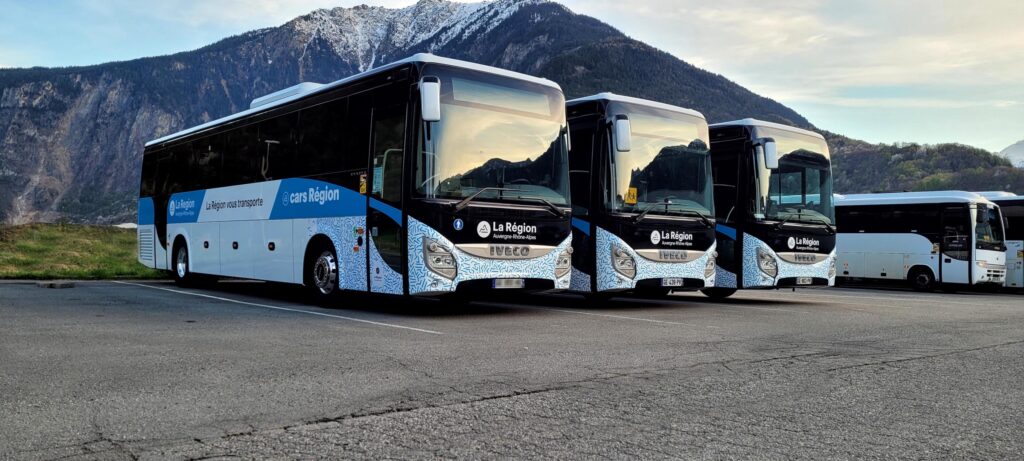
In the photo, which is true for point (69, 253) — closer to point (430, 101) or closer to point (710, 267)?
point (430, 101)

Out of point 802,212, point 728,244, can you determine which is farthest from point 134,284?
point 802,212

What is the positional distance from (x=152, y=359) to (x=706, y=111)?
97.5 meters

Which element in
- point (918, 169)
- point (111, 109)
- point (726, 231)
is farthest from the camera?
point (111, 109)

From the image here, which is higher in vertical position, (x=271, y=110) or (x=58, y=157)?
(x=58, y=157)

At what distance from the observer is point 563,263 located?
39.4ft

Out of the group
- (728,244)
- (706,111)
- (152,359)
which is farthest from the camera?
(706,111)

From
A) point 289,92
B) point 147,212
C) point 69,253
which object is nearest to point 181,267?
point 147,212

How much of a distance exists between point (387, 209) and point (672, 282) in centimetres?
488

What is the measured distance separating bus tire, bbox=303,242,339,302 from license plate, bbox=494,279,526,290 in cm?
260

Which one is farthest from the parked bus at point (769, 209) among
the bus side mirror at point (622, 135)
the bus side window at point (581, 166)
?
the bus side mirror at point (622, 135)

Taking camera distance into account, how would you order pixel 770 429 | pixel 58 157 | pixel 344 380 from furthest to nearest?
pixel 58 157 < pixel 344 380 < pixel 770 429

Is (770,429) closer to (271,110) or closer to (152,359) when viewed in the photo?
(152,359)

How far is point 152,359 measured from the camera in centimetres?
709

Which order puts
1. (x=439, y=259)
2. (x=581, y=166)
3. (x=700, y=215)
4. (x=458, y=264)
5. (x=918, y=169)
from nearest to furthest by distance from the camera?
(x=439, y=259)
(x=458, y=264)
(x=581, y=166)
(x=700, y=215)
(x=918, y=169)
